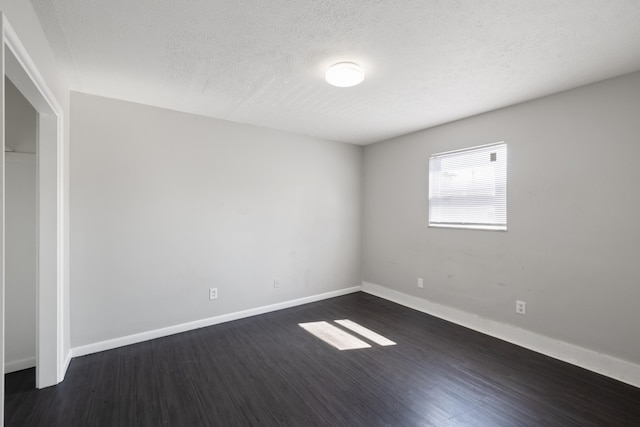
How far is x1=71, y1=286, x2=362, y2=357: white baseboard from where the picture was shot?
261 cm

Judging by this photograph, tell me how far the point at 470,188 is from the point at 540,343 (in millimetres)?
1695

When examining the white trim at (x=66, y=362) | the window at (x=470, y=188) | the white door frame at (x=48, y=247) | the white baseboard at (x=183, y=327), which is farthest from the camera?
the window at (x=470, y=188)

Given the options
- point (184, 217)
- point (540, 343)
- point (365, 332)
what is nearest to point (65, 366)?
point (184, 217)

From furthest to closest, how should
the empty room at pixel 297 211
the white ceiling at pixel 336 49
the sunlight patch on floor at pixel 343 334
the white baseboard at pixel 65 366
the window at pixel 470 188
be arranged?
1. the window at pixel 470 188
2. the sunlight patch on floor at pixel 343 334
3. the white baseboard at pixel 65 366
4. the empty room at pixel 297 211
5. the white ceiling at pixel 336 49

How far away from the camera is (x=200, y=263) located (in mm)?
3178

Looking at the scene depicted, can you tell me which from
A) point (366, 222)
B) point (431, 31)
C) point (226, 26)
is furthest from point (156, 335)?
point (431, 31)

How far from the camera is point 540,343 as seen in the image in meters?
2.64

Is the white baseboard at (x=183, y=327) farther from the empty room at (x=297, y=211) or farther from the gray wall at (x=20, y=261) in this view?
the gray wall at (x=20, y=261)

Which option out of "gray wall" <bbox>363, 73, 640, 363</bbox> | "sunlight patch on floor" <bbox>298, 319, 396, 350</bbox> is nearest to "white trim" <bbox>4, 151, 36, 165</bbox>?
"sunlight patch on floor" <bbox>298, 319, 396, 350</bbox>

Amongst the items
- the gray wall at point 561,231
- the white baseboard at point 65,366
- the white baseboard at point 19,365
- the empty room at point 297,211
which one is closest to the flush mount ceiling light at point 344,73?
the empty room at point 297,211

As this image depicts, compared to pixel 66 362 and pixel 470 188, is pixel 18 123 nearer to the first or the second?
pixel 66 362

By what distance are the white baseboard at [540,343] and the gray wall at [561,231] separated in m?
0.06

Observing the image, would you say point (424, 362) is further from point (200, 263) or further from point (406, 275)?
point (200, 263)

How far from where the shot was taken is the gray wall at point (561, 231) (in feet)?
7.27
